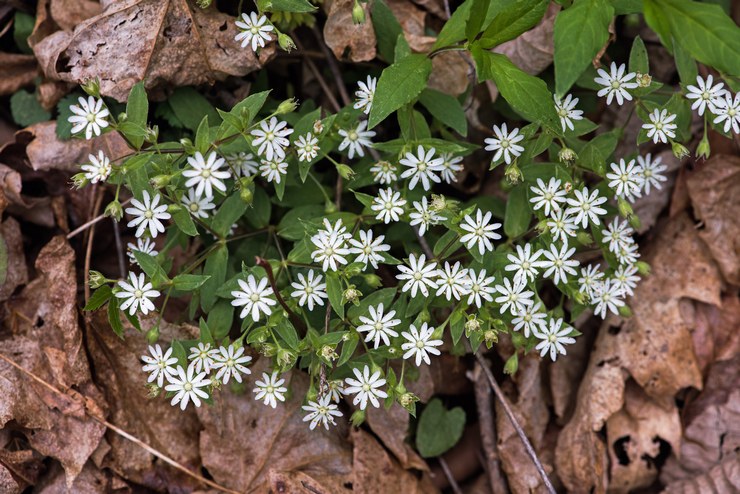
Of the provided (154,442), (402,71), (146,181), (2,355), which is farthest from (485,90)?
(2,355)

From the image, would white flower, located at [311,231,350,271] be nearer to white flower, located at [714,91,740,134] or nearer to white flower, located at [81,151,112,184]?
white flower, located at [81,151,112,184]

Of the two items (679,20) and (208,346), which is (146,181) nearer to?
(208,346)

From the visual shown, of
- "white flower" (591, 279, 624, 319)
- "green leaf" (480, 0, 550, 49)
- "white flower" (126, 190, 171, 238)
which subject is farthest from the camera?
"white flower" (591, 279, 624, 319)

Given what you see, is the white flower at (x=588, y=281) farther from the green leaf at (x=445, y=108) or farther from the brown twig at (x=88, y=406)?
the brown twig at (x=88, y=406)

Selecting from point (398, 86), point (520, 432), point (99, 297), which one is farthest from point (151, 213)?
point (520, 432)

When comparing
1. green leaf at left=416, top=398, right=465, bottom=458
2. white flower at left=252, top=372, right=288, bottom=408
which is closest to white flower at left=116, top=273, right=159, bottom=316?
white flower at left=252, top=372, right=288, bottom=408

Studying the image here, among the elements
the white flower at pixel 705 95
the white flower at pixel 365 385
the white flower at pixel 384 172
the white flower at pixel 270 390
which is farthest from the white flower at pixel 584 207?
the white flower at pixel 270 390

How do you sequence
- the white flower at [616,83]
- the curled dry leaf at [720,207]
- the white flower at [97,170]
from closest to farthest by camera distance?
the white flower at [97,170], the white flower at [616,83], the curled dry leaf at [720,207]
